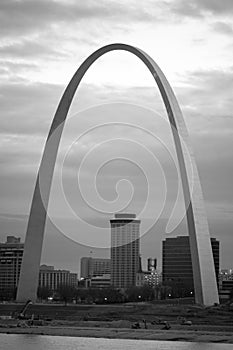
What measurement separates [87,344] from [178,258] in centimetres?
12537

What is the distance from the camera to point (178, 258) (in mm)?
164125

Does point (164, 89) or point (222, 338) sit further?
point (164, 89)

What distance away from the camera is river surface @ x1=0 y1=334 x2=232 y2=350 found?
124 ft

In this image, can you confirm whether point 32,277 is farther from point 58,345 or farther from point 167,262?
point 167,262

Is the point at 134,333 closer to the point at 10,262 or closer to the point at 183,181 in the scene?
the point at 183,181

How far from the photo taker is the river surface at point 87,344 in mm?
37906

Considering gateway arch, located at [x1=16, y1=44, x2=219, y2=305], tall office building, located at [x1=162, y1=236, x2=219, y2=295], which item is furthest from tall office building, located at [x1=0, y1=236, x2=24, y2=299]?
gateway arch, located at [x1=16, y1=44, x2=219, y2=305]

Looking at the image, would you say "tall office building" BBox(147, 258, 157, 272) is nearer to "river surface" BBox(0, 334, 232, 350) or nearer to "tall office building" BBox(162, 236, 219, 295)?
Result: "tall office building" BBox(162, 236, 219, 295)

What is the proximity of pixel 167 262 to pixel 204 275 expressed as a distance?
115594 millimetres

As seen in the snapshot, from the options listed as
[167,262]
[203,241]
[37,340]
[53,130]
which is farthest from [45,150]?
[167,262]

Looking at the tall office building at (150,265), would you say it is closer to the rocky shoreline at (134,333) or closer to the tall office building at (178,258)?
the tall office building at (178,258)

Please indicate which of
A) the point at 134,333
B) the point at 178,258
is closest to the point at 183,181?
the point at 134,333

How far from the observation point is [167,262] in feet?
547

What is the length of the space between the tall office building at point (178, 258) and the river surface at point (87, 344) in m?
114
